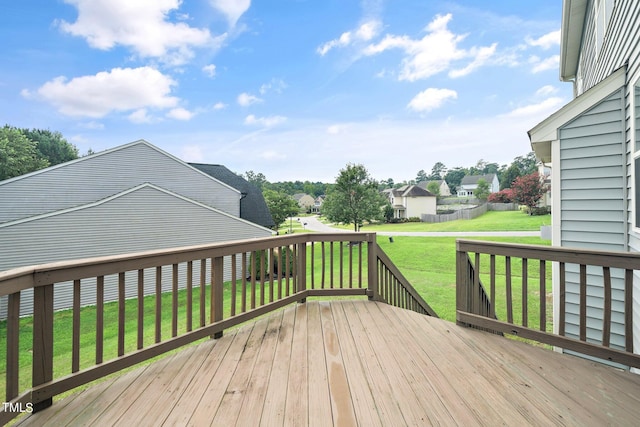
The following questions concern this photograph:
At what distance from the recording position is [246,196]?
1903 centimetres

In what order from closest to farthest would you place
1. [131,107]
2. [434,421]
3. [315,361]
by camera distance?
[434,421]
[315,361]
[131,107]

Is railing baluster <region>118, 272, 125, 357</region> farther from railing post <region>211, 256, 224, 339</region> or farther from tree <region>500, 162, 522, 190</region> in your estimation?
tree <region>500, 162, 522, 190</region>

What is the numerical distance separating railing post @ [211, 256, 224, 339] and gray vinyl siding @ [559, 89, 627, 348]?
3.94m

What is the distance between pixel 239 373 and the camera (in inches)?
81.0

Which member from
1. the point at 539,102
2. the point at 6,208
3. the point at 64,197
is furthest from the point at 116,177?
the point at 539,102

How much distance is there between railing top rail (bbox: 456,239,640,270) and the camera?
196 centimetres

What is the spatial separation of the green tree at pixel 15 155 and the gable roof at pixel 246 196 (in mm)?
22283

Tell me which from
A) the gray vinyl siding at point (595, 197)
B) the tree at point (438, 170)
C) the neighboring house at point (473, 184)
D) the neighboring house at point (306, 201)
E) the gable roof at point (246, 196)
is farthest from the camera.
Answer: the tree at point (438, 170)

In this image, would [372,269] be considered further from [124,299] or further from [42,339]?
[42,339]

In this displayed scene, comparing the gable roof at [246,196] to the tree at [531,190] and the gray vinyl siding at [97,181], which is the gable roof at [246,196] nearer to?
the gray vinyl siding at [97,181]

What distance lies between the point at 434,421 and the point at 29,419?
2302 millimetres

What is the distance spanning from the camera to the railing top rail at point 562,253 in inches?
77.1

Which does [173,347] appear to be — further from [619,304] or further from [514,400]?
[619,304]

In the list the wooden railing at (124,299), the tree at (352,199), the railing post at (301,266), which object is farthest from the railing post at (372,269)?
the tree at (352,199)
